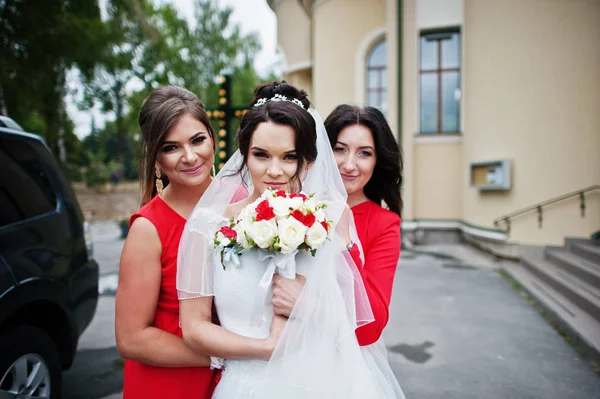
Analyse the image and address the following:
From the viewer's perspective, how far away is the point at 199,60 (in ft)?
85.8

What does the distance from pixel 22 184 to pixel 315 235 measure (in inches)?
99.8

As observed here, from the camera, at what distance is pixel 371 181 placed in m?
2.52

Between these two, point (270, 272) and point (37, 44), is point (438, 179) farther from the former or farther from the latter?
point (270, 272)

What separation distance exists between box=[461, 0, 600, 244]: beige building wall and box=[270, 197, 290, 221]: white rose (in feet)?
24.2

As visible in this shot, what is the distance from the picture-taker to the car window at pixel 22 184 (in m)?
2.89

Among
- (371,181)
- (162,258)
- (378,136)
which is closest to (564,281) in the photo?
(371,181)

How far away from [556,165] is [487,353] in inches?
184

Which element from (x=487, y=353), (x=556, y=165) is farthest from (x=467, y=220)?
(x=487, y=353)

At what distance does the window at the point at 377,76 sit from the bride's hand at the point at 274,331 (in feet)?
36.1

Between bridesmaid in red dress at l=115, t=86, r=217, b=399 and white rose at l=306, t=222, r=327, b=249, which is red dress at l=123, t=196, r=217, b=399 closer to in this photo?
bridesmaid in red dress at l=115, t=86, r=217, b=399

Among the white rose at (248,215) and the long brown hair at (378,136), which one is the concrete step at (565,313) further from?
the white rose at (248,215)

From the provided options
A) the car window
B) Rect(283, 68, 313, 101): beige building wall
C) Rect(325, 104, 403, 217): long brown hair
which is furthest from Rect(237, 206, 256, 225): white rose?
Rect(283, 68, 313, 101): beige building wall

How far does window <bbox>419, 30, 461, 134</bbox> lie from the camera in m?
11.0

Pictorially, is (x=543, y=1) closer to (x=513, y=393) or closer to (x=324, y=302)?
(x=513, y=393)
